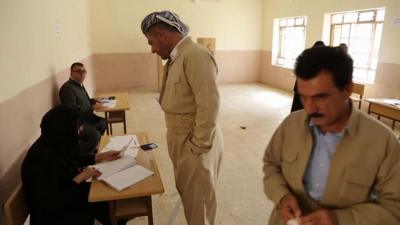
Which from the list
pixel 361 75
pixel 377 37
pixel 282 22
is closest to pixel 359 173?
pixel 377 37

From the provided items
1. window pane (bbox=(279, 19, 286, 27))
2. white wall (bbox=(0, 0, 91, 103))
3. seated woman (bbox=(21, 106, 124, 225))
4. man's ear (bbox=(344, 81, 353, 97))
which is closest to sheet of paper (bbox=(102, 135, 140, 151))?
seated woman (bbox=(21, 106, 124, 225))

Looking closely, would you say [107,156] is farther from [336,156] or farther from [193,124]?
[336,156]

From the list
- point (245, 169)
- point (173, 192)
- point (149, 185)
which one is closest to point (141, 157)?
point (149, 185)

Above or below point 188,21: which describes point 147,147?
below

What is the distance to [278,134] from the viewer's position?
1.17 metres

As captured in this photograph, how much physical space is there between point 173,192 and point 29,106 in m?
1.55

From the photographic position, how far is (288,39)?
8.68m

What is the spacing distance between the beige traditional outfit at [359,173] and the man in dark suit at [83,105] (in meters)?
2.57

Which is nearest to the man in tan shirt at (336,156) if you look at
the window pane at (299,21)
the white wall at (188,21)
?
the window pane at (299,21)

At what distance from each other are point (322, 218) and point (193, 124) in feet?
3.35

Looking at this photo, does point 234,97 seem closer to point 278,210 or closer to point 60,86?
point 60,86

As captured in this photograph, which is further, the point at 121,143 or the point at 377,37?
the point at 377,37

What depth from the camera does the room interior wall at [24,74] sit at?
191cm

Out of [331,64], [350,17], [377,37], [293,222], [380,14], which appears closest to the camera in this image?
[331,64]
